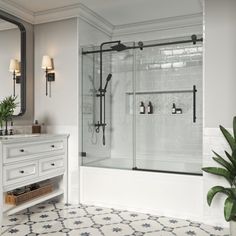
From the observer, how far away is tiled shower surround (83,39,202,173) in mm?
3752

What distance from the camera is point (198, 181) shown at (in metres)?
2.90

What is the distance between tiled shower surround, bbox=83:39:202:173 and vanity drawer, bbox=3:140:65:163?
1.40 ft

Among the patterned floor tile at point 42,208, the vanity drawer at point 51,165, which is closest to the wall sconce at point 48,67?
the vanity drawer at point 51,165

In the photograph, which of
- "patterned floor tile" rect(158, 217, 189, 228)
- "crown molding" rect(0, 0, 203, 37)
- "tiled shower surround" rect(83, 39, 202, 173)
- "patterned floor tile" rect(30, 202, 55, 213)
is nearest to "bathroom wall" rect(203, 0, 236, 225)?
"patterned floor tile" rect(158, 217, 189, 228)

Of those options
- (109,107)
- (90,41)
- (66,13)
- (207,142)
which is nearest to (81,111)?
(109,107)

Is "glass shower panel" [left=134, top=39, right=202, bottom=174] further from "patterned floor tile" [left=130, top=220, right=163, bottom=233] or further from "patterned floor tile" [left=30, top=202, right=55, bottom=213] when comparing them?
"patterned floor tile" [left=30, top=202, right=55, bottom=213]

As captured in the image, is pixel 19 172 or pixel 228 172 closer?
pixel 228 172

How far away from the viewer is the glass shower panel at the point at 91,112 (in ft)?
12.0

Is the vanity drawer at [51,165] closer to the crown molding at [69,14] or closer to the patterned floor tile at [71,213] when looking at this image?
the patterned floor tile at [71,213]

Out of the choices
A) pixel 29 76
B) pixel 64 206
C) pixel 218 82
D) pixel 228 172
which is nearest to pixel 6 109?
pixel 29 76

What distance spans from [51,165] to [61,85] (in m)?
1.06

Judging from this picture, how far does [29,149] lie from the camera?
2898mm

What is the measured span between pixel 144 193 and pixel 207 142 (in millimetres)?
917

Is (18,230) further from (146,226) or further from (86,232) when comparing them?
(146,226)
